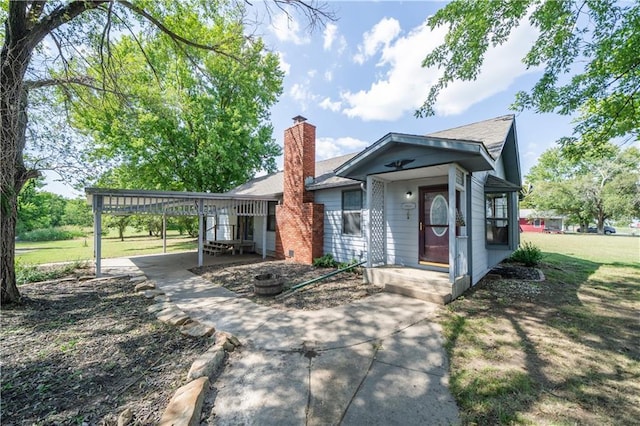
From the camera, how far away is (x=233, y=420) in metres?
2.16

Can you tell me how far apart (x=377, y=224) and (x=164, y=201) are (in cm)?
833

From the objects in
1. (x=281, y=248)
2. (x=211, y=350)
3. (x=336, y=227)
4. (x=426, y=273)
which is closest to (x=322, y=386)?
(x=211, y=350)

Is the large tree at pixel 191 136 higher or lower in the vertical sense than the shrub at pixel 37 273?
higher

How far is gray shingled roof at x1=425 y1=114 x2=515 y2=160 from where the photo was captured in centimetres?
683

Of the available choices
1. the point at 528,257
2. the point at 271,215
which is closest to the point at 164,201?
the point at 271,215

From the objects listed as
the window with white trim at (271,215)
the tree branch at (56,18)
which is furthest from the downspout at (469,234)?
the tree branch at (56,18)

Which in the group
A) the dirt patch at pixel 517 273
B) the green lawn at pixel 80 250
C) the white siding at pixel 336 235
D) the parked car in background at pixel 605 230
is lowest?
the parked car in background at pixel 605 230

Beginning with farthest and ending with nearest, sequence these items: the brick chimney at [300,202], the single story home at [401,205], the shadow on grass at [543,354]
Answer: the brick chimney at [300,202] < the single story home at [401,205] < the shadow on grass at [543,354]

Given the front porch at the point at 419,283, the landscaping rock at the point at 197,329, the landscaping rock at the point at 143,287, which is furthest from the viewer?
the landscaping rock at the point at 143,287

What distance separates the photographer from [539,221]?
44969 millimetres

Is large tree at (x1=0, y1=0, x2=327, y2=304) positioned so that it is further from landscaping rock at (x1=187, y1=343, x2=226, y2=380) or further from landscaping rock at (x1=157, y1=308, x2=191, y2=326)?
landscaping rock at (x1=187, y1=343, x2=226, y2=380)

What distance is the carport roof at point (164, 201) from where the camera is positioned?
7523mm

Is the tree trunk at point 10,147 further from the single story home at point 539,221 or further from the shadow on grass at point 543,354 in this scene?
the single story home at point 539,221

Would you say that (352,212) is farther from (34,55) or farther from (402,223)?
(34,55)
